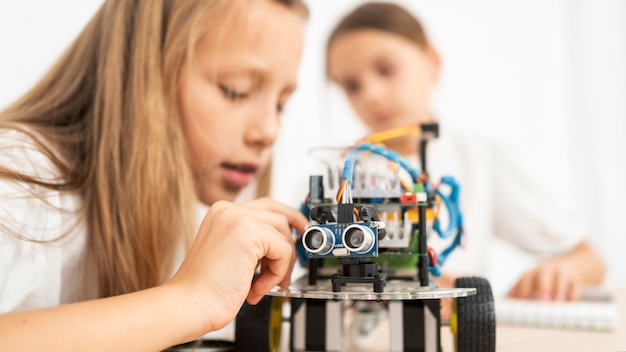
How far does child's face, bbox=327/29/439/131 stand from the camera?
1638mm

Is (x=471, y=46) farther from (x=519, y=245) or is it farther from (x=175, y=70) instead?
(x=175, y=70)

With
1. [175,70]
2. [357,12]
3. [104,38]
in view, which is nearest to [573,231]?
[357,12]

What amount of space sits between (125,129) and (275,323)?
37 centimetres

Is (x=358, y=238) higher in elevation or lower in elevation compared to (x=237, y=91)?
lower

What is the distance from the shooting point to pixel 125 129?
0.86 metres

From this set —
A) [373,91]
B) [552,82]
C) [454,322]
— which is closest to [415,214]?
[454,322]

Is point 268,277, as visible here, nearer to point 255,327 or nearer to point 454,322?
point 255,327

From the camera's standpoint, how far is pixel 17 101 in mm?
900

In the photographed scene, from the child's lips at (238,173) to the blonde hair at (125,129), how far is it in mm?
118

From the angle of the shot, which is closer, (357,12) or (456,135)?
(357,12)

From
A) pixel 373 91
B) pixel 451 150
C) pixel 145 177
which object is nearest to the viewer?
pixel 145 177

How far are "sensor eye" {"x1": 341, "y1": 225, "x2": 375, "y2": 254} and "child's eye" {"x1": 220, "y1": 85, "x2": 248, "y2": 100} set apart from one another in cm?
51

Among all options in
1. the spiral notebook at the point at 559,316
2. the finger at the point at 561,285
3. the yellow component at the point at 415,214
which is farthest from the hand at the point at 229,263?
the finger at the point at 561,285

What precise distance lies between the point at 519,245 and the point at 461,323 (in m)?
1.27
